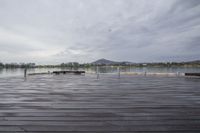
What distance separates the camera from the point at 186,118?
179 inches

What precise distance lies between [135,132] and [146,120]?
856 millimetres

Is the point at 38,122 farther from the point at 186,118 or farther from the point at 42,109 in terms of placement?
the point at 186,118

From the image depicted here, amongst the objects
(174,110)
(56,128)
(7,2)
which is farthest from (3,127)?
(7,2)

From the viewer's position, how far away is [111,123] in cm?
417

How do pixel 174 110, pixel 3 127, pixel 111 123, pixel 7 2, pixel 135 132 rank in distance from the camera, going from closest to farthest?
pixel 135 132
pixel 3 127
pixel 111 123
pixel 174 110
pixel 7 2

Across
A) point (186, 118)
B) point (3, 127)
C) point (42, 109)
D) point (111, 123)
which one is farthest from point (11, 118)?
point (186, 118)

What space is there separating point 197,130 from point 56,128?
7.80ft

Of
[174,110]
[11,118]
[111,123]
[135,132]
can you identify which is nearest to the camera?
[135,132]

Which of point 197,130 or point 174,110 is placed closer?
point 197,130

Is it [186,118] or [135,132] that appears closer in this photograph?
[135,132]

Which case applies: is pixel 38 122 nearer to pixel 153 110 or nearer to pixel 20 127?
pixel 20 127

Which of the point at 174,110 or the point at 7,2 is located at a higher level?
the point at 7,2

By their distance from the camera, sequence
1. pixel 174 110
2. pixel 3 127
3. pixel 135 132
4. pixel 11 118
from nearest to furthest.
Answer: pixel 135 132 → pixel 3 127 → pixel 11 118 → pixel 174 110

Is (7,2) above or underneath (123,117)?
above
